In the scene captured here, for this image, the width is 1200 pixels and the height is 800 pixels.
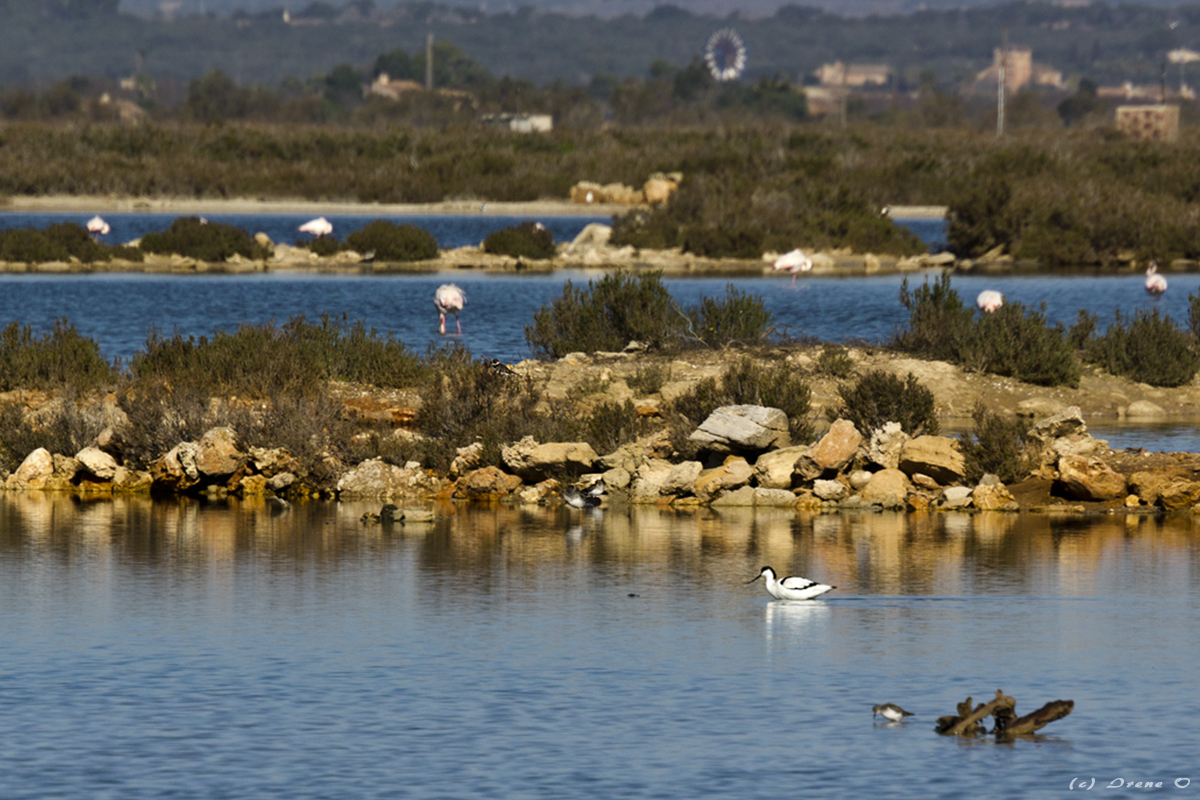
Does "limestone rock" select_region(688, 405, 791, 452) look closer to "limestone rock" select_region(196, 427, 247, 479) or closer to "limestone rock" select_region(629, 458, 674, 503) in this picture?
"limestone rock" select_region(629, 458, 674, 503)

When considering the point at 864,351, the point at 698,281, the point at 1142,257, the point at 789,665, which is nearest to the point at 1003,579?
the point at 789,665

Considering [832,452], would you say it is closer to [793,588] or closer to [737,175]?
[793,588]

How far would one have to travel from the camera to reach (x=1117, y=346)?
25.0 metres

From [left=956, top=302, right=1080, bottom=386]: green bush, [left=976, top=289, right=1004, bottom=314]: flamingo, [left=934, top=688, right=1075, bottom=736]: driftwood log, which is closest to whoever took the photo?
[left=934, top=688, right=1075, bottom=736]: driftwood log

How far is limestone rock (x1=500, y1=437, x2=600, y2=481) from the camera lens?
16719 millimetres

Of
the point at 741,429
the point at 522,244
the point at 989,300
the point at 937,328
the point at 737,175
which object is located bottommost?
the point at 741,429

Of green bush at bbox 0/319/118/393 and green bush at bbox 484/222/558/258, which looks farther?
green bush at bbox 484/222/558/258

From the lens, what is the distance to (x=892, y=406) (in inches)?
715

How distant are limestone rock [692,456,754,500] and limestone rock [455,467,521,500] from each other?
1.73m

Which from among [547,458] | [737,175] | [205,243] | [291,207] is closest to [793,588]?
[547,458]

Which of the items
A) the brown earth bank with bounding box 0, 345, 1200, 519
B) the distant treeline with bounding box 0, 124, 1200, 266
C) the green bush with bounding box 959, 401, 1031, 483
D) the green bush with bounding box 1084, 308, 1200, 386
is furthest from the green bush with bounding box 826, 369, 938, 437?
the distant treeline with bounding box 0, 124, 1200, 266

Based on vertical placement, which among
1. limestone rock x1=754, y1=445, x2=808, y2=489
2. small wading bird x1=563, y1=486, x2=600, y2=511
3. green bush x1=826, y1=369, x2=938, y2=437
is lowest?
small wading bird x1=563, y1=486, x2=600, y2=511

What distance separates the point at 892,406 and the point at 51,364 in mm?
9547

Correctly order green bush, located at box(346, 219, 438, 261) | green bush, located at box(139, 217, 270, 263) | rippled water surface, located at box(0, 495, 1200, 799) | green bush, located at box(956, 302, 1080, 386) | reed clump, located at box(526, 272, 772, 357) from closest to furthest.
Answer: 1. rippled water surface, located at box(0, 495, 1200, 799)
2. green bush, located at box(956, 302, 1080, 386)
3. reed clump, located at box(526, 272, 772, 357)
4. green bush, located at box(139, 217, 270, 263)
5. green bush, located at box(346, 219, 438, 261)
